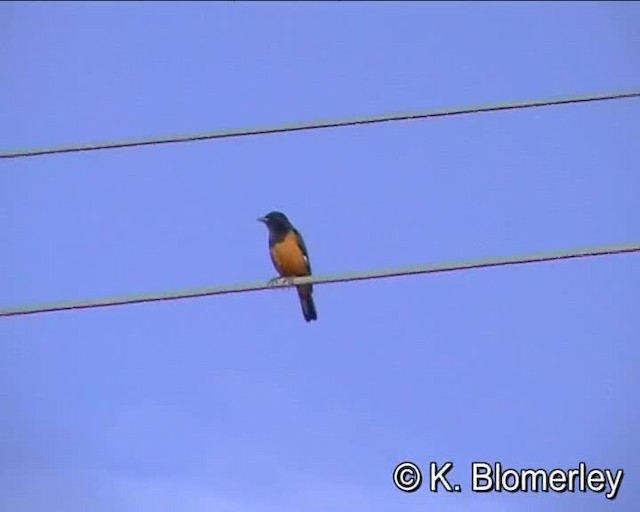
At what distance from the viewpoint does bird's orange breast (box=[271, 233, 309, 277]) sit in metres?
9.08

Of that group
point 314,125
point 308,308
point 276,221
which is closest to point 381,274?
point 314,125

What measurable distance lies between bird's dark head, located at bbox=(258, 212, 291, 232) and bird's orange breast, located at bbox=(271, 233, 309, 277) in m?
0.27

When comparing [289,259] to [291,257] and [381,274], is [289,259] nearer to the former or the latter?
[291,257]

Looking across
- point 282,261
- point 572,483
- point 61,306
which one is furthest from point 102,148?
point 572,483

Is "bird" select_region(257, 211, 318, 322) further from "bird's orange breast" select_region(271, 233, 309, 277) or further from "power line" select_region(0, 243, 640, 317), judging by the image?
"power line" select_region(0, 243, 640, 317)

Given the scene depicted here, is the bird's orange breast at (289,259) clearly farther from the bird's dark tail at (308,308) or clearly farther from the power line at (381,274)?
the power line at (381,274)

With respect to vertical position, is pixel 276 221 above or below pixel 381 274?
above

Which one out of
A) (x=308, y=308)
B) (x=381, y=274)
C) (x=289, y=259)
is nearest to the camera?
(x=381, y=274)

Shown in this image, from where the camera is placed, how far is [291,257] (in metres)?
9.13

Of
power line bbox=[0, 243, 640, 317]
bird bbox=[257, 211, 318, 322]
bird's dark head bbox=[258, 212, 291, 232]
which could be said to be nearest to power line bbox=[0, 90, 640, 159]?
power line bbox=[0, 243, 640, 317]

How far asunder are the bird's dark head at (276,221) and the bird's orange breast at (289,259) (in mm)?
272

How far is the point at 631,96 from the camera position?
5328 mm

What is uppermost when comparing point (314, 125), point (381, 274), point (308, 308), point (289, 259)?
point (289, 259)

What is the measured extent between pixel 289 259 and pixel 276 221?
57 cm
